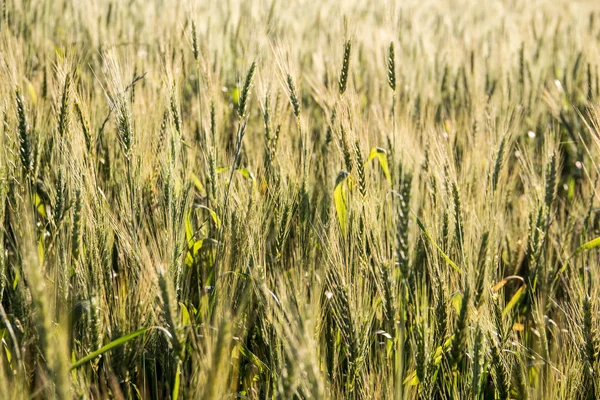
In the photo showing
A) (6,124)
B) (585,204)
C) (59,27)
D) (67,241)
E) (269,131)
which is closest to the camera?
(67,241)

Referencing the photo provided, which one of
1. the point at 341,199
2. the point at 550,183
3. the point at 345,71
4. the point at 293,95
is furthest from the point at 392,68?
the point at 550,183

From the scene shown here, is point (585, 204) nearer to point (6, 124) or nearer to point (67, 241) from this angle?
point (67, 241)

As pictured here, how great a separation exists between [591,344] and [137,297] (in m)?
0.91

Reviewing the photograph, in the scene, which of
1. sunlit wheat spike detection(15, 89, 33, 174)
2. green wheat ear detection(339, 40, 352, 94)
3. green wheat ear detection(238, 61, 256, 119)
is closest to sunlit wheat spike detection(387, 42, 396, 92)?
green wheat ear detection(339, 40, 352, 94)

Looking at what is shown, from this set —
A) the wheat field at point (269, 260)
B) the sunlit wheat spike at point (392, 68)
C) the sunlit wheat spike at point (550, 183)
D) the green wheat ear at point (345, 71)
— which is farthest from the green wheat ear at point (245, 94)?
the sunlit wheat spike at point (550, 183)

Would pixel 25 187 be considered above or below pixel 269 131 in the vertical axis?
below

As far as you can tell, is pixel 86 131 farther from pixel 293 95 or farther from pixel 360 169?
pixel 360 169

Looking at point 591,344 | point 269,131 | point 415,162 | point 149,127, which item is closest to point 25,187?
point 149,127

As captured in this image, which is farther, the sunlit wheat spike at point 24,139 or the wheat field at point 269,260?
the sunlit wheat spike at point 24,139

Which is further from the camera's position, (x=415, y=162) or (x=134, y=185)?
(x=415, y=162)

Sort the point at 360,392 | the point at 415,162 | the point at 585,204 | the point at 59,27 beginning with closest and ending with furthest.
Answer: the point at 360,392 → the point at 415,162 → the point at 585,204 → the point at 59,27

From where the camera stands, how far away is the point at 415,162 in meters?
1.72

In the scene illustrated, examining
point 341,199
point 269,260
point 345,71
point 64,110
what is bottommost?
point 269,260

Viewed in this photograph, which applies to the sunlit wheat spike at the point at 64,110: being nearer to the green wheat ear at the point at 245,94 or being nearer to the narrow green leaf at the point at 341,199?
the green wheat ear at the point at 245,94
